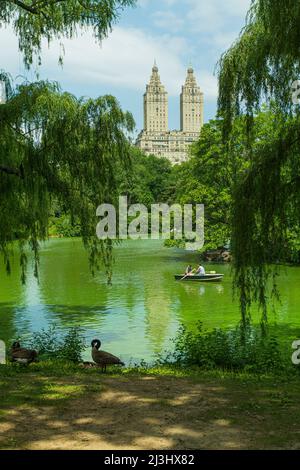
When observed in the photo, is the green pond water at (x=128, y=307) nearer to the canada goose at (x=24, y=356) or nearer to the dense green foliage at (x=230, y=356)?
the dense green foliage at (x=230, y=356)

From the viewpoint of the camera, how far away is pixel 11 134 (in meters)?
9.90

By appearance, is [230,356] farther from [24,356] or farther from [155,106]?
[155,106]

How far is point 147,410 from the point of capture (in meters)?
5.73

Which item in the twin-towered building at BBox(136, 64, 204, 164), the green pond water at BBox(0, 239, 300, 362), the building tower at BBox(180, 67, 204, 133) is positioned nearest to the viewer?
the green pond water at BBox(0, 239, 300, 362)

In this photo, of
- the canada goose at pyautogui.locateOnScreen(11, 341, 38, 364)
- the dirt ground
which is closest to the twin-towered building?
the canada goose at pyautogui.locateOnScreen(11, 341, 38, 364)

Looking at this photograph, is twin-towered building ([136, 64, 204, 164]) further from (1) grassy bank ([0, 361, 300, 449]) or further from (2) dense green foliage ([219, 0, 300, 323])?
(1) grassy bank ([0, 361, 300, 449])

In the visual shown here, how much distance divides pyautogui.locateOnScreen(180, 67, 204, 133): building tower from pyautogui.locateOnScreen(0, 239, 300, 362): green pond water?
485 feet

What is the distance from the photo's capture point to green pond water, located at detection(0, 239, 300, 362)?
1352 cm

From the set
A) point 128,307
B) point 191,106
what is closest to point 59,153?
point 128,307

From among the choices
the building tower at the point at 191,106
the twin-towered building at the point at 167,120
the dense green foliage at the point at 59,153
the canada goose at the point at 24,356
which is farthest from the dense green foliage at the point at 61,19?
the building tower at the point at 191,106

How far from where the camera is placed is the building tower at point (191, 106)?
170000 millimetres

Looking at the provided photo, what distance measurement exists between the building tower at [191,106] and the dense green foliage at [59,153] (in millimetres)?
162861
